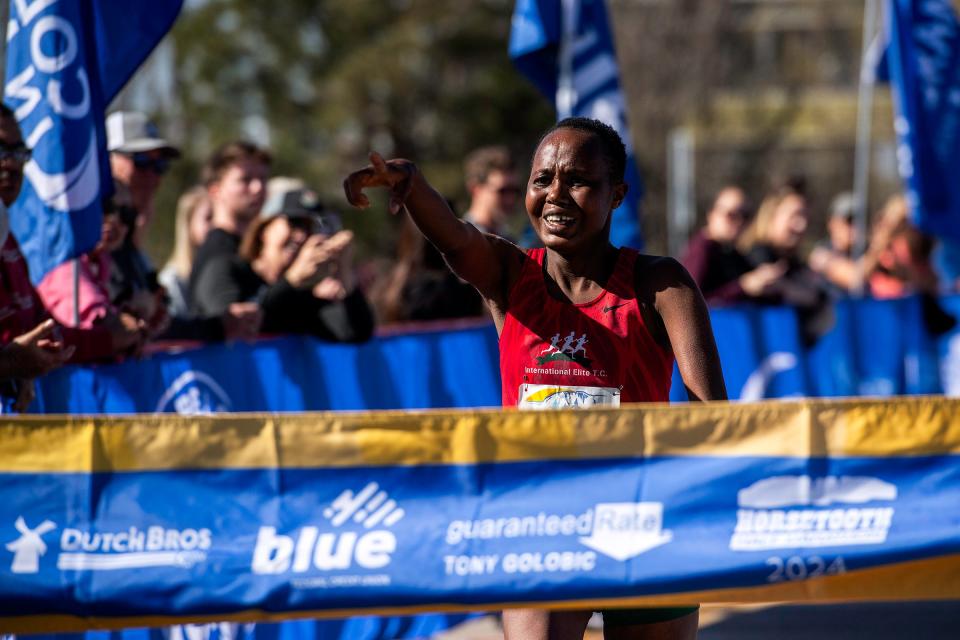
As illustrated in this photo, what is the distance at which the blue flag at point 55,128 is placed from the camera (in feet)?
17.7

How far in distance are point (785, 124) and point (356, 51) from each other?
37.5 feet

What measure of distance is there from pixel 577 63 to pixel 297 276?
10.2 feet

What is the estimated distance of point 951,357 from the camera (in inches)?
439

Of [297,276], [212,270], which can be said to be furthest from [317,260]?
[212,270]

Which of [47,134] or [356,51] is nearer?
[47,134]

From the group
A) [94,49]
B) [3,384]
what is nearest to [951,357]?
[94,49]

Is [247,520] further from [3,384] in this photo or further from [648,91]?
[648,91]

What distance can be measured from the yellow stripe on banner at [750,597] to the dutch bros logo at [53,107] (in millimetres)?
2454

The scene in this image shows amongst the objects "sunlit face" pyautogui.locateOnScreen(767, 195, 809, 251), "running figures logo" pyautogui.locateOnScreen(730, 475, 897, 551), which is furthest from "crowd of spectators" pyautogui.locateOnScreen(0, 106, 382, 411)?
"sunlit face" pyautogui.locateOnScreen(767, 195, 809, 251)

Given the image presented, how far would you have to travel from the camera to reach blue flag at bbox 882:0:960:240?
33.2ft

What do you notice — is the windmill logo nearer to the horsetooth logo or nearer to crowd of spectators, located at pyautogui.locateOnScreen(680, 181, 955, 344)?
the horsetooth logo

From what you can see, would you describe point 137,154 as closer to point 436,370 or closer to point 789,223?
point 436,370

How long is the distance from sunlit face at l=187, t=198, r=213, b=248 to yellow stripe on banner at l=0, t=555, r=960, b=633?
16.6ft

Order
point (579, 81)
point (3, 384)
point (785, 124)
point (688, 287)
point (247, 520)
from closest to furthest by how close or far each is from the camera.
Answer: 1. point (247, 520)
2. point (688, 287)
3. point (3, 384)
4. point (579, 81)
5. point (785, 124)
